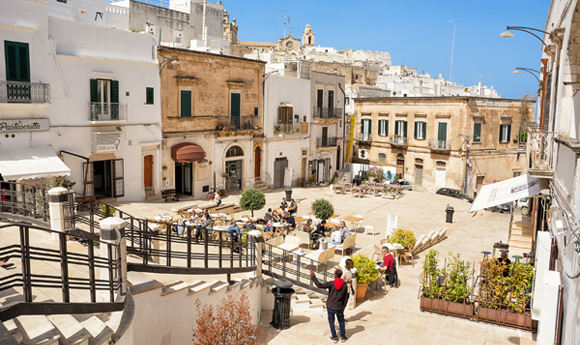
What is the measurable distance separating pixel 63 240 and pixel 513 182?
12053 millimetres

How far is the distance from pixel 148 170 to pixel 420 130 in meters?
24.6

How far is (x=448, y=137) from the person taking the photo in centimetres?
3669

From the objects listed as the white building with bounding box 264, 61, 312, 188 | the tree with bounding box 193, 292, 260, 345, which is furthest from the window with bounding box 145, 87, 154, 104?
the tree with bounding box 193, 292, 260, 345

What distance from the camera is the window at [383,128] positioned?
41.4 metres

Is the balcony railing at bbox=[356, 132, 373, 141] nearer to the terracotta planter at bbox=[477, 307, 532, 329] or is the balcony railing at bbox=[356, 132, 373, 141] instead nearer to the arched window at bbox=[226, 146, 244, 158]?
the arched window at bbox=[226, 146, 244, 158]

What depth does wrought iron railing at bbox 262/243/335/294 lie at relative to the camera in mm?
11779

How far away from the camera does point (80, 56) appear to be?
18188 mm

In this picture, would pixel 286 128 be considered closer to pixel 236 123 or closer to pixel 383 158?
pixel 236 123

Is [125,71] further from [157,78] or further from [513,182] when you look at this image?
[513,182]

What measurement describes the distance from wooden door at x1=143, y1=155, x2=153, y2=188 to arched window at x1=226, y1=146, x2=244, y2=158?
5561 mm

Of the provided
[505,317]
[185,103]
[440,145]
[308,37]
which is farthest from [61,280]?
[308,37]

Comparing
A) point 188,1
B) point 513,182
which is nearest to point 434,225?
point 513,182

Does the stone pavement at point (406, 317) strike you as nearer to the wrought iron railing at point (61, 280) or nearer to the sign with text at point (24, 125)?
the wrought iron railing at point (61, 280)

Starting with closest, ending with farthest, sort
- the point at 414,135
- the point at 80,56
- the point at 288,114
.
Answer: the point at 80,56 → the point at 288,114 → the point at 414,135
